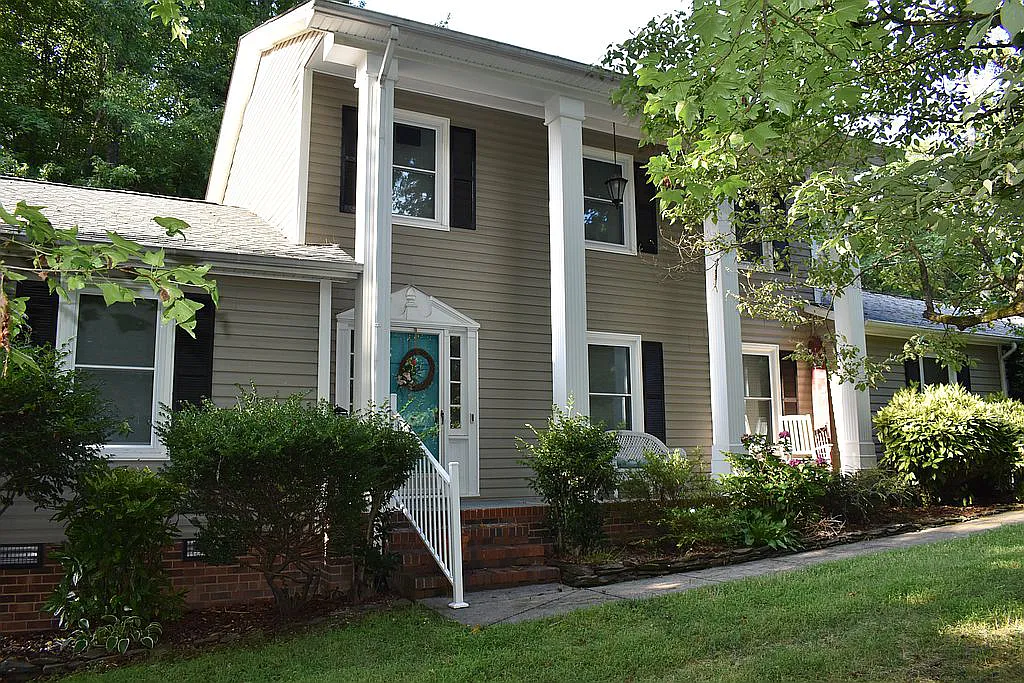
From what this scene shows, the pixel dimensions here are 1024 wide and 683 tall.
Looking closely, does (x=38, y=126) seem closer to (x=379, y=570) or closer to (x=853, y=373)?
(x=379, y=570)

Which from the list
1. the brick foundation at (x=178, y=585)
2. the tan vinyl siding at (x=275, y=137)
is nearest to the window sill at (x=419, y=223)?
the tan vinyl siding at (x=275, y=137)

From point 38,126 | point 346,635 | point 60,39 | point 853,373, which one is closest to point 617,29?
point 853,373

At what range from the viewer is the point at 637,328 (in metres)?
11.3

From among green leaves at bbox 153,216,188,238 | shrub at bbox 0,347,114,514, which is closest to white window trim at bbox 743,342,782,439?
shrub at bbox 0,347,114,514

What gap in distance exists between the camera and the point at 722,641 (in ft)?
17.5

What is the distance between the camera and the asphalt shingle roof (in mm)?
8180

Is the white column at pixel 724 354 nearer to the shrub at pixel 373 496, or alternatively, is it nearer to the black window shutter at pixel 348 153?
the black window shutter at pixel 348 153

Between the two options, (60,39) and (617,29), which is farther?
(60,39)

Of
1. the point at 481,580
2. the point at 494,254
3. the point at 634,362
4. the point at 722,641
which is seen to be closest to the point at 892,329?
the point at 634,362

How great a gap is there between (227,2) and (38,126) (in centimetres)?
614

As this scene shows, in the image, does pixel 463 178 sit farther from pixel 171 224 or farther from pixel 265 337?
pixel 171 224

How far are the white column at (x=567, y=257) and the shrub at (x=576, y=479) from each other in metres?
0.86

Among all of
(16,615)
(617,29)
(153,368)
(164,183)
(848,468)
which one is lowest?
(16,615)

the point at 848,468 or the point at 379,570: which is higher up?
the point at 848,468
